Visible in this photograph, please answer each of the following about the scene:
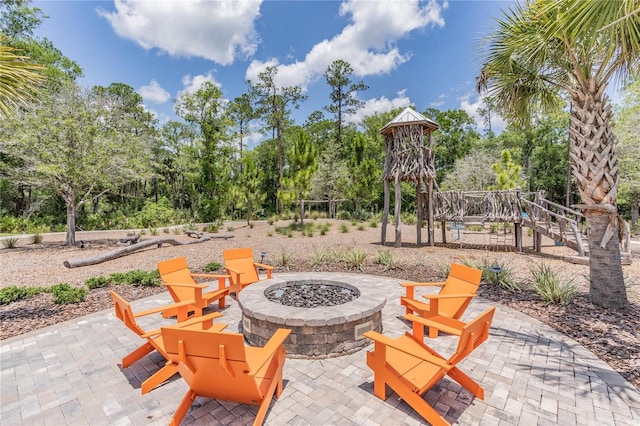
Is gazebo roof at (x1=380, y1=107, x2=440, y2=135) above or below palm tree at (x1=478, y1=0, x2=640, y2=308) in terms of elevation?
above

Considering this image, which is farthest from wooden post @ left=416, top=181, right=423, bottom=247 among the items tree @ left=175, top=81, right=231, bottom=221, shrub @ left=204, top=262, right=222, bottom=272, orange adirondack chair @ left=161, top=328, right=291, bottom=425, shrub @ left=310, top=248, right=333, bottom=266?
tree @ left=175, top=81, right=231, bottom=221

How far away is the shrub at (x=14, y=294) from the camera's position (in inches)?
217

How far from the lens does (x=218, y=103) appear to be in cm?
2341

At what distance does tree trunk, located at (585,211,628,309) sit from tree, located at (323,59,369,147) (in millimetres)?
25482

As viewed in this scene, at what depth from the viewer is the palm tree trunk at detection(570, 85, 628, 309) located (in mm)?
4969

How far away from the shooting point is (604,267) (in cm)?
503

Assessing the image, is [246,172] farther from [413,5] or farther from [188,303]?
[188,303]

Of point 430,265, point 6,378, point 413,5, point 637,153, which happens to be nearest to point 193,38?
point 413,5

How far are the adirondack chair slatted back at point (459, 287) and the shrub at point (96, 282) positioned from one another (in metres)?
7.09

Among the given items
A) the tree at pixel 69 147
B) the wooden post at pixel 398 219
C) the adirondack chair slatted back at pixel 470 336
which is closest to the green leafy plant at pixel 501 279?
the adirondack chair slatted back at pixel 470 336

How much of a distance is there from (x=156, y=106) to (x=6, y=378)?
30387 mm

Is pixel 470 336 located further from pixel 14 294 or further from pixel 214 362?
pixel 14 294

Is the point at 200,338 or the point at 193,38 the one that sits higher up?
the point at 193,38

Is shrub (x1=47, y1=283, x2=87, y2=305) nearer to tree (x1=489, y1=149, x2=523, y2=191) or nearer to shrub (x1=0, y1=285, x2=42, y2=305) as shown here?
shrub (x1=0, y1=285, x2=42, y2=305)
